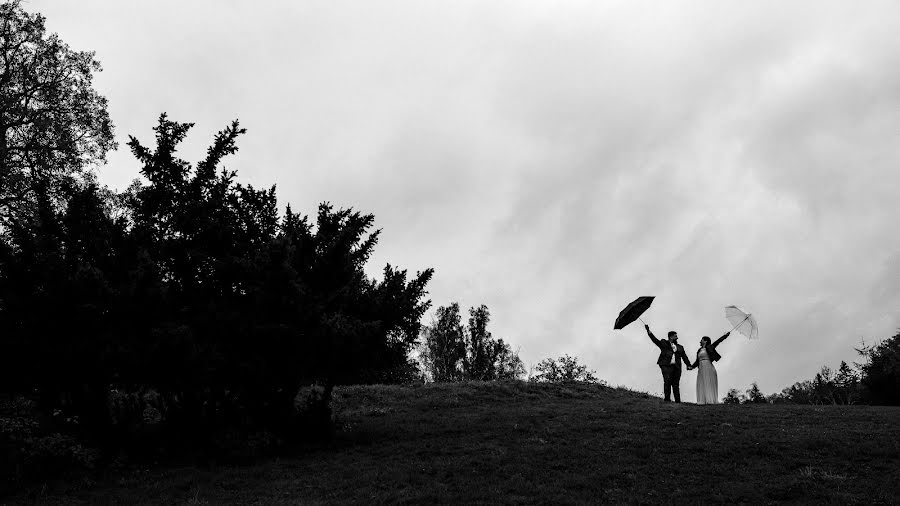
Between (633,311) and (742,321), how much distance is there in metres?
3.74

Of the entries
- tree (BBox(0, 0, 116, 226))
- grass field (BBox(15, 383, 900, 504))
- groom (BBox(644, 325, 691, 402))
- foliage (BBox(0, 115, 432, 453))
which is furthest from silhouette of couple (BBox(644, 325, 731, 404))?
tree (BBox(0, 0, 116, 226))

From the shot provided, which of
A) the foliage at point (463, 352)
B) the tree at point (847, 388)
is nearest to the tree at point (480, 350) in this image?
the foliage at point (463, 352)

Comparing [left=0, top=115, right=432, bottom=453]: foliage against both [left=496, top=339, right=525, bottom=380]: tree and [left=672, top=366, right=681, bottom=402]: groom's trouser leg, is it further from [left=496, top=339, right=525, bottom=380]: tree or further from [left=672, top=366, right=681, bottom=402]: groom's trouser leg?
[left=496, top=339, right=525, bottom=380]: tree

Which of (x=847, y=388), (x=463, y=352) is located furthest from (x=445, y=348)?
(x=847, y=388)

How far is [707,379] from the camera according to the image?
2336 cm

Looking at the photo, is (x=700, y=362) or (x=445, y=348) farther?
(x=445, y=348)

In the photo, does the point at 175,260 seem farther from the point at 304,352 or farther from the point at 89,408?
the point at 304,352

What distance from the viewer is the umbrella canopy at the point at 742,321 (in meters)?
20.7

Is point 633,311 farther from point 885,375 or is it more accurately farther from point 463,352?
point 463,352

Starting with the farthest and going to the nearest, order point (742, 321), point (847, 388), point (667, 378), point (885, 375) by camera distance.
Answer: point (847, 388) < point (885, 375) < point (667, 378) < point (742, 321)

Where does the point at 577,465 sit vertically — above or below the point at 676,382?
below

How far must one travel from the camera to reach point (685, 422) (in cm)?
1772

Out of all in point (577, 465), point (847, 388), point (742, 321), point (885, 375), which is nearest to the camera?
point (577, 465)

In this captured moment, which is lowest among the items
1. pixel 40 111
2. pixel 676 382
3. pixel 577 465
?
pixel 577 465
